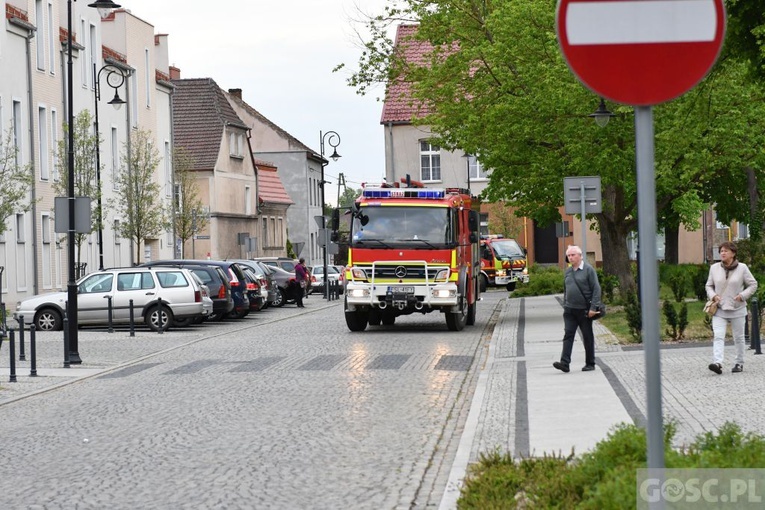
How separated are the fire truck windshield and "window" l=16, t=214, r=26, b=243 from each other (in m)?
19.1

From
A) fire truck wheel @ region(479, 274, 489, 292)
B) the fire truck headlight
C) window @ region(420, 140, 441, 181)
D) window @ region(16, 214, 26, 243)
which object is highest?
window @ region(420, 140, 441, 181)

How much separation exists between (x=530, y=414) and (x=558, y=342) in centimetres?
1115

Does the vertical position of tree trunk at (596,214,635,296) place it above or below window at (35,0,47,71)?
below

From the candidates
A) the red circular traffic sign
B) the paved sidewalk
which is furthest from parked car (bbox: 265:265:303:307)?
the red circular traffic sign

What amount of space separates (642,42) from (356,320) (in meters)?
25.2

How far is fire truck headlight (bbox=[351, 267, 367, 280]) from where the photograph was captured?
94.0 ft

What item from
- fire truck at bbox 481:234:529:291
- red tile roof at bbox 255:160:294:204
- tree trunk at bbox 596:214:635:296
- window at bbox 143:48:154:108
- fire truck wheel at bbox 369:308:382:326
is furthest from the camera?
red tile roof at bbox 255:160:294:204

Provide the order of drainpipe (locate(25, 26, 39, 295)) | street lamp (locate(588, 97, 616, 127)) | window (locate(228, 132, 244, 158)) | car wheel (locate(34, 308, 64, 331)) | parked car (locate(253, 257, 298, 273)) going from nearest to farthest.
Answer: street lamp (locate(588, 97, 616, 127)) < car wheel (locate(34, 308, 64, 331)) < drainpipe (locate(25, 26, 39, 295)) < parked car (locate(253, 257, 298, 273)) < window (locate(228, 132, 244, 158))

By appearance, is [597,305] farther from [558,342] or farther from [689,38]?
[689,38]

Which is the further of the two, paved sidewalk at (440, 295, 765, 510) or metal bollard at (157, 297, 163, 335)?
metal bollard at (157, 297, 163, 335)

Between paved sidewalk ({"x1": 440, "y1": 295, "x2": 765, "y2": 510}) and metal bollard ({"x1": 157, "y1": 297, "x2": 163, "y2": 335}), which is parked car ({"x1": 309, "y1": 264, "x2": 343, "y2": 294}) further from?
paved sidewalk ({"x1": 440, "y1": 295, "x2": 765, "y2": 510})

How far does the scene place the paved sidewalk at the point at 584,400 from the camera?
435 inches

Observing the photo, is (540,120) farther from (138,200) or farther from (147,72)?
(147,72)

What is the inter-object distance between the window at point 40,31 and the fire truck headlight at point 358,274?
74.0ft
